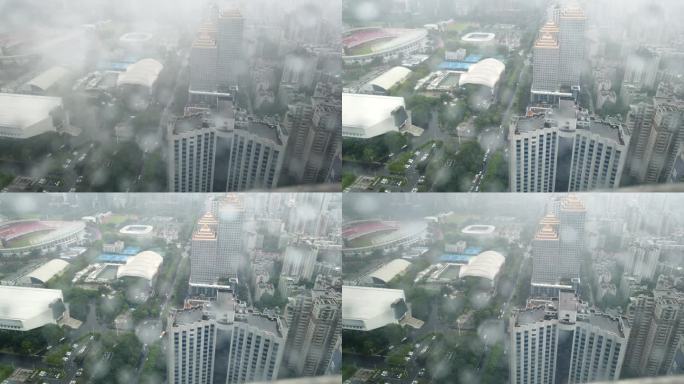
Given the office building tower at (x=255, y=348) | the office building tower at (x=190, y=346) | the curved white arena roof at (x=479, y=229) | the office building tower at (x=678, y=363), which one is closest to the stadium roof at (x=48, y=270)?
the office building tower at (x=190, y=346)

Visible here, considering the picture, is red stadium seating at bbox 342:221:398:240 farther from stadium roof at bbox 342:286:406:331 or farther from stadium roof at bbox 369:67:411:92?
stadium roof at bbox 369:67:411:92

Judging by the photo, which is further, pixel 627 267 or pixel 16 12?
pixel 627 267

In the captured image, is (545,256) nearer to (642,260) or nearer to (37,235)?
(642,260)

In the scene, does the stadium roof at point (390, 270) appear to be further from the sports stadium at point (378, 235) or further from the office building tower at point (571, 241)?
the office building tower at point (571, 241)

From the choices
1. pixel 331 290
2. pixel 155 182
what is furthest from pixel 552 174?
pixel 155 182

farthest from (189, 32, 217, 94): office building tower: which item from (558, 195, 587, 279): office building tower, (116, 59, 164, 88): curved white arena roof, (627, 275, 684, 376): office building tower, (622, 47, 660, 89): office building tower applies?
(627, 275, 684, 376): office building tower

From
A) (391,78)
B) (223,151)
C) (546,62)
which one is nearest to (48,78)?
(223,151)

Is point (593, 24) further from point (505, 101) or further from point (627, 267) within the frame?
point (627, 267)
